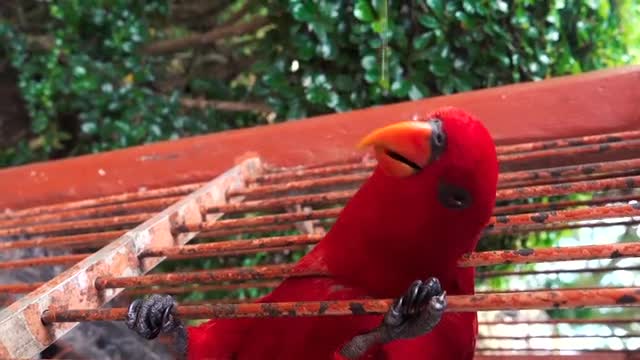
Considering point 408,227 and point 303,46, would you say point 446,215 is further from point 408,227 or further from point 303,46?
point 303,46

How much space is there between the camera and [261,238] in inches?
35.5

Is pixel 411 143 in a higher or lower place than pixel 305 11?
lower

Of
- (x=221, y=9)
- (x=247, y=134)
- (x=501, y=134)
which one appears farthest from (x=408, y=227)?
(x=221, y=9)

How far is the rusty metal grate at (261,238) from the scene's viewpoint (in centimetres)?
55

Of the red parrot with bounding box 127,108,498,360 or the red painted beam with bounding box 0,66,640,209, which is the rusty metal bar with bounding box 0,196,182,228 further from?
the red parrot with bounding box 127,108,498,360

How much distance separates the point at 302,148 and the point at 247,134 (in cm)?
14

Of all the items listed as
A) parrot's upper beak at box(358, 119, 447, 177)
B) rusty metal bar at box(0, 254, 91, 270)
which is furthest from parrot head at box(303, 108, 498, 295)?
rusty metal bar at box(0, 254, 91, 270)

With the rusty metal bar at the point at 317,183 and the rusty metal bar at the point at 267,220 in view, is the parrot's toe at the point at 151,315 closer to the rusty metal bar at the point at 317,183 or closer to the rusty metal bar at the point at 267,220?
the rusty metal bar at the point at 267,220

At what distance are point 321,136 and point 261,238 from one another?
0.41 metres

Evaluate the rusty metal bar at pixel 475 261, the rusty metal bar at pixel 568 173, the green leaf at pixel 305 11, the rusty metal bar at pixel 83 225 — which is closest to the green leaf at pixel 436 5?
the green leaf at pixel 305 11

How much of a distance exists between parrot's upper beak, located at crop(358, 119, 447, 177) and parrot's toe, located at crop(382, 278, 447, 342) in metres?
0.13

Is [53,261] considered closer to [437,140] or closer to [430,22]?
[437,140]

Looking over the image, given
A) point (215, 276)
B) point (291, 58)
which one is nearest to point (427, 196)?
point (215, 276)

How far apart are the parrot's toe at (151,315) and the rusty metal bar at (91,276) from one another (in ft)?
0.29
